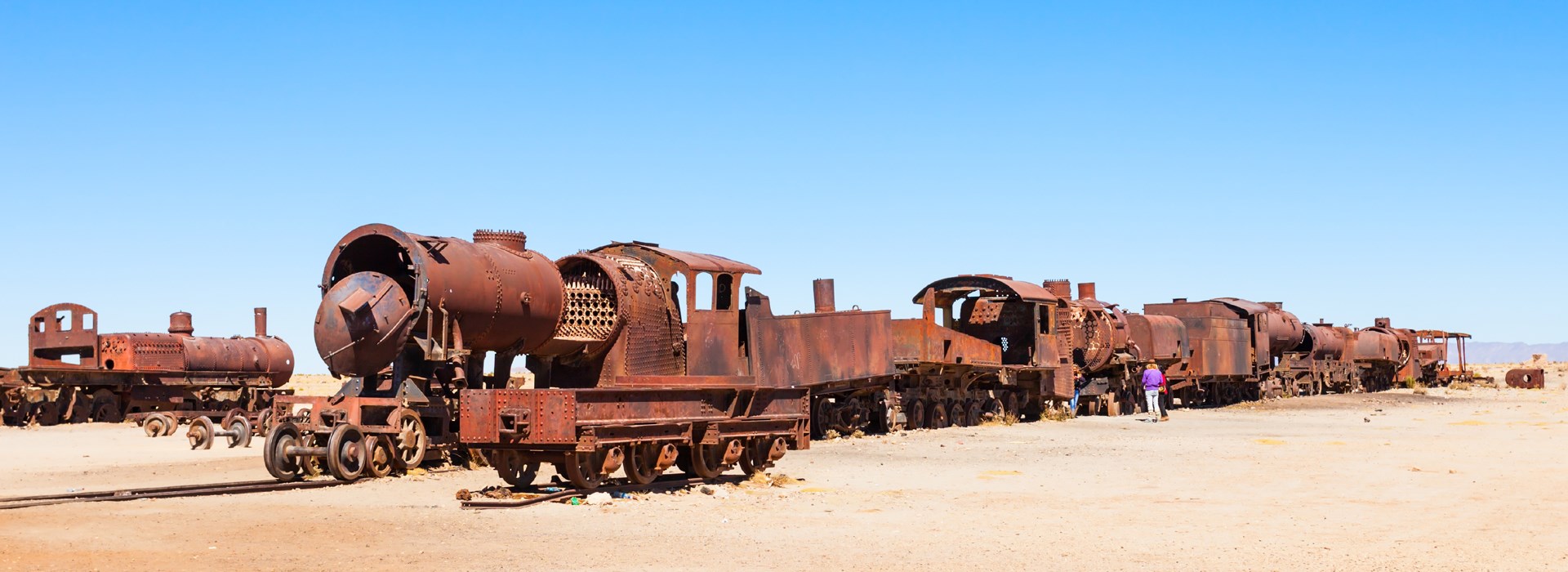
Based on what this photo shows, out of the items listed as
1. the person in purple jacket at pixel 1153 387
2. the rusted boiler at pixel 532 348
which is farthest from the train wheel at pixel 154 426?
the person in purple jacket at pixel 1153 387

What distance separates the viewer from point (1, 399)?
105ft

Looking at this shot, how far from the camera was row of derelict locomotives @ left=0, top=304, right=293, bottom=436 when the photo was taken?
31.6m

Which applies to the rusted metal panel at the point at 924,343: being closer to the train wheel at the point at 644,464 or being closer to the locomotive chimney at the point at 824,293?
the locomotive chimney at the point at 824,293

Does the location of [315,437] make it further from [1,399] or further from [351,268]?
[1,399]

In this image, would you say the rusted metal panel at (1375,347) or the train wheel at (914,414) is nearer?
the train wheel at (914,414)

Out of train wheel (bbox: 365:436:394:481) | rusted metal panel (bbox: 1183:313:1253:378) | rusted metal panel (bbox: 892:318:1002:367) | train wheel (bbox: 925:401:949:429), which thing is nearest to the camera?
train wheel (bbox: 365:436:394:481)

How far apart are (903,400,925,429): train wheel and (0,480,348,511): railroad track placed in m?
14.1

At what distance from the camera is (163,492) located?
48.4ft

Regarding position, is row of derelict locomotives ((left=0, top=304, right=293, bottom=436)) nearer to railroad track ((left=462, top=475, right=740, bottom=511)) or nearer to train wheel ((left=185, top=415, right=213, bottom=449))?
train wheel ((left=185, top=415, right=213, bottom=449))

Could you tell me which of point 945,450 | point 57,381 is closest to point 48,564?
point 945,450

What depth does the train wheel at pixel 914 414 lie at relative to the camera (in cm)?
2781

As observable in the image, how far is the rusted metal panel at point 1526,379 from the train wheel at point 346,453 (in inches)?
2305

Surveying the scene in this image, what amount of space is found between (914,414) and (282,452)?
1441 cm

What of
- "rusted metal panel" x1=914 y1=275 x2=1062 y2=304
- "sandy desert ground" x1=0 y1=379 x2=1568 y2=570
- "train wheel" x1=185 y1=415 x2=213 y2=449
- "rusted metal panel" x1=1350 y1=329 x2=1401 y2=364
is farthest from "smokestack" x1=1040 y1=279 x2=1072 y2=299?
"rusted metal panel" x1=1350 y1=329 x2=1401 y2=364
